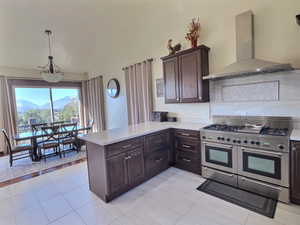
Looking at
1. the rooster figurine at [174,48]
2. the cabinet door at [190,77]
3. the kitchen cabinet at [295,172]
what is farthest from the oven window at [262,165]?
the rooster figurine at [174,48]

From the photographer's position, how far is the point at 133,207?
84.7 inches

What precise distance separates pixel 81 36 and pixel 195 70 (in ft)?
9.91

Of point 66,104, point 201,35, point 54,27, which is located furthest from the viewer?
point 66,104

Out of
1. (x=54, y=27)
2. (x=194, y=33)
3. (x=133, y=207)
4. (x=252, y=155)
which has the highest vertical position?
(x=54, y=27)

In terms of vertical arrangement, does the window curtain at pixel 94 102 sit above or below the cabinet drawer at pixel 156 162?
above

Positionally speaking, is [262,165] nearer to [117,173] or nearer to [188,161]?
[188,161]

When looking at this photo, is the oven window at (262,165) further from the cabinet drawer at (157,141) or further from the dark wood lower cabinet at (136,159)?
the cabinet drawer at (157,141)

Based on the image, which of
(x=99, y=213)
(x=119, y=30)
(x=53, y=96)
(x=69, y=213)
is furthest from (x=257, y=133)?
(x=53, y=96)

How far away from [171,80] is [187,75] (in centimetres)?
40

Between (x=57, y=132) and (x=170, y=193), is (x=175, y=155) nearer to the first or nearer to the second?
(x=170, y=193)

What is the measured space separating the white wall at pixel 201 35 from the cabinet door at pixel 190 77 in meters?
0.35

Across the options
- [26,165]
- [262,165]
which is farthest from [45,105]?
[262,165]

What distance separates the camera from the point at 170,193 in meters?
2.41

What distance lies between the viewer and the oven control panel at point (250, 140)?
2.00m
